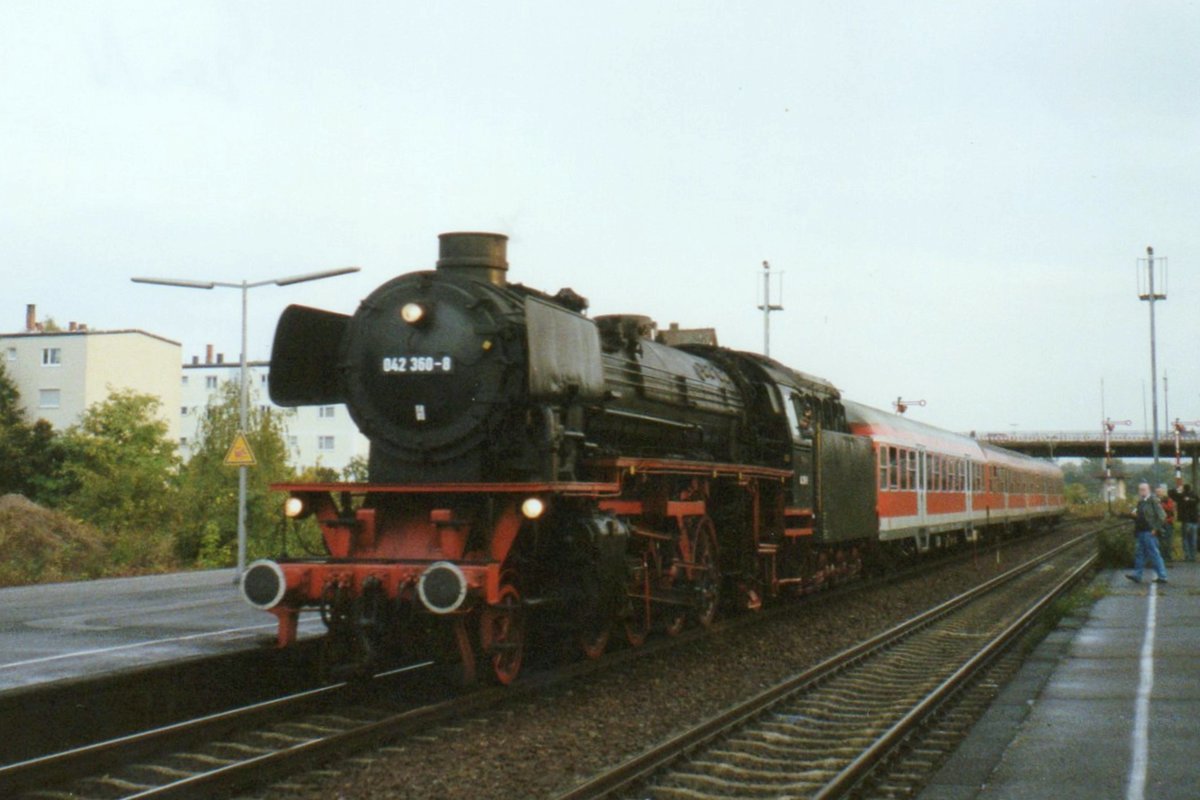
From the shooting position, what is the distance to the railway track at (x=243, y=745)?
6285 mm

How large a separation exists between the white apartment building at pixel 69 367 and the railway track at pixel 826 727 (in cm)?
5262

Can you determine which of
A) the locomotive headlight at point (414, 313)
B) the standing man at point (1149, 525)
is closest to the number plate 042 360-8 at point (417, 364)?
the locomotive headlight at point (414, 313)

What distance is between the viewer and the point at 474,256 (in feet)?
31.7

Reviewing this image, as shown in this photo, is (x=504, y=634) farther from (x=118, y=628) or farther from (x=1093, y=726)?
(x=118, y=628)

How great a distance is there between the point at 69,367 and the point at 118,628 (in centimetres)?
5204

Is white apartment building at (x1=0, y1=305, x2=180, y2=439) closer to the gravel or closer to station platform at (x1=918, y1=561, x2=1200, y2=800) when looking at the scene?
the gravel

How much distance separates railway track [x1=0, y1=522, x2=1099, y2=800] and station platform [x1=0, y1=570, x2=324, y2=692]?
1.31 metres

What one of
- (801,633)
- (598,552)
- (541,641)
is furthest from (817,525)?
(598,552)

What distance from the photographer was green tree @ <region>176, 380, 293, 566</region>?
2550cm

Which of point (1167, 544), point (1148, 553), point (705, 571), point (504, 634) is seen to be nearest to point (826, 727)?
point (504, 634)

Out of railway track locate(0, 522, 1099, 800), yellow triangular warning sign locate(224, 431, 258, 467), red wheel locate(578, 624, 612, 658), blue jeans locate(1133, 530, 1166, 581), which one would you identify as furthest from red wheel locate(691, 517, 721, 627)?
blue jeans locate(1133, 530, 1166, 581)

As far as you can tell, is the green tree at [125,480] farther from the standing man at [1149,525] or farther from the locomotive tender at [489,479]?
the standing man at [1149,525]

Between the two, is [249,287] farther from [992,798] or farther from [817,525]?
[992,798]

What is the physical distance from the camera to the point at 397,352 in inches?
368
